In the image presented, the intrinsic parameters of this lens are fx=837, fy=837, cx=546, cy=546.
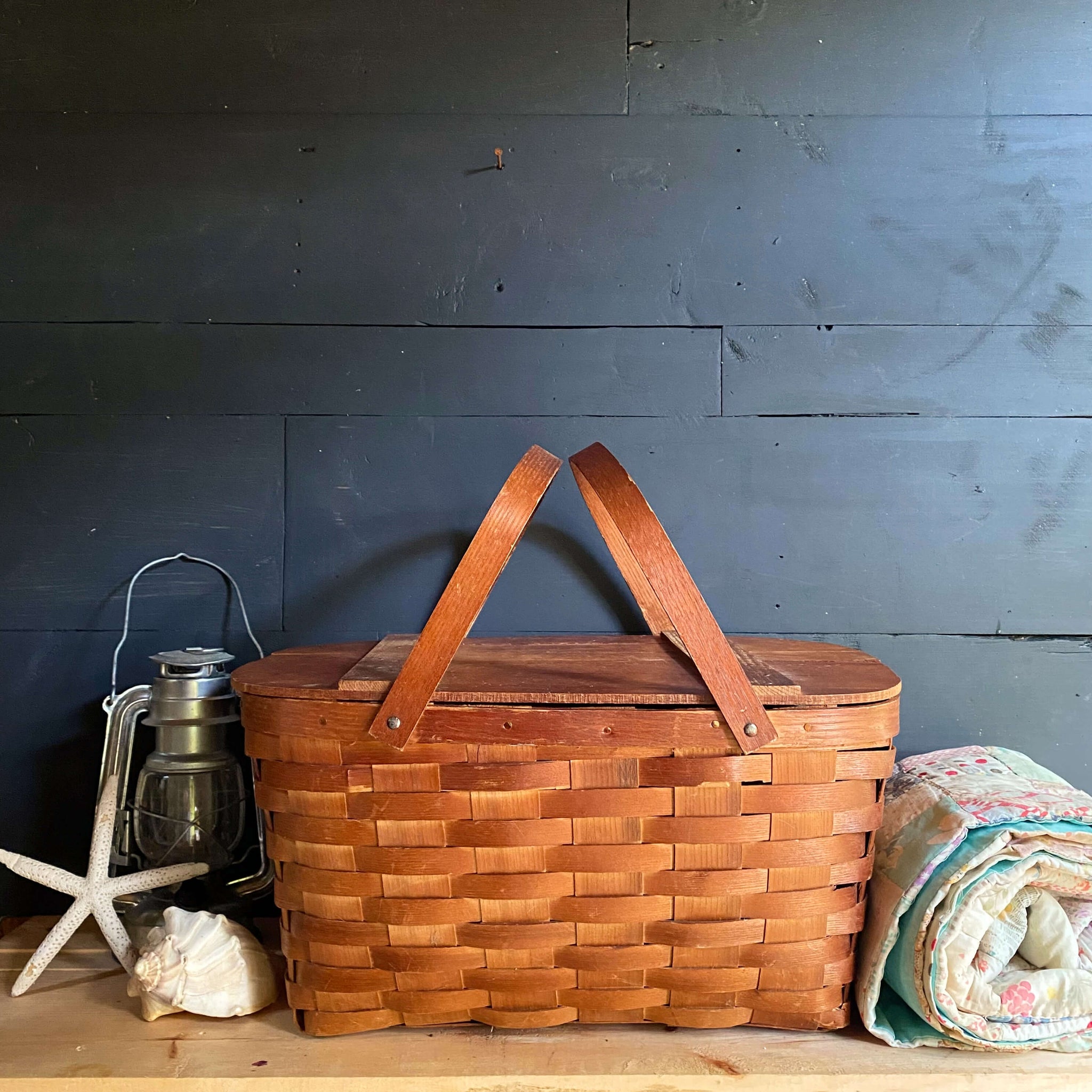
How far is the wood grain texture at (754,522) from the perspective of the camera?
3.22 ft

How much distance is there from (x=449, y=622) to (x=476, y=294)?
0.47 metres

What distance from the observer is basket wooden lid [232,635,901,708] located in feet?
2.24

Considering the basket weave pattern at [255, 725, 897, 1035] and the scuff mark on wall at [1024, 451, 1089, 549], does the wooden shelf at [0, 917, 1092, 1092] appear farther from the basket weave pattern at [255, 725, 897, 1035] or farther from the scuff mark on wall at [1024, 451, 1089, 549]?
the scuff mark on wall at [1024, 451, 1089, 549]

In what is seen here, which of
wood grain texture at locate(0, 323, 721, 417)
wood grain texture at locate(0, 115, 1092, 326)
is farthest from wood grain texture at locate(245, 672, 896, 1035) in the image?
wood grain texture at locate(0, 115, 1092, 326)

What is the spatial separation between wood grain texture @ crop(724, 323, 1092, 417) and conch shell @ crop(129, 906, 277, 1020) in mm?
766

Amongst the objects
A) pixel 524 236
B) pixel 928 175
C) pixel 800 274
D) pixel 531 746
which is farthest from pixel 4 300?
pixel 928 175

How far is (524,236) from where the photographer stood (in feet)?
3.21

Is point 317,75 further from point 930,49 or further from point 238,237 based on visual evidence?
point 930,49

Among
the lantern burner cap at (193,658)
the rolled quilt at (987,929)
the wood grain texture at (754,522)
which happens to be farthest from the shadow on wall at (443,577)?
the rolled quilt at (987,929)

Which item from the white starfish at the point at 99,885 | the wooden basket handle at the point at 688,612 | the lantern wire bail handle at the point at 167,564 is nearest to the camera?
the wooden basket handle at the point at 688,612

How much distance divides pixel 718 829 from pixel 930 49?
0.92m

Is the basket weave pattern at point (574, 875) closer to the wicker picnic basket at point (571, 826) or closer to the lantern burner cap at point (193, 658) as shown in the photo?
the wicker picnic basket at point (571, 826)

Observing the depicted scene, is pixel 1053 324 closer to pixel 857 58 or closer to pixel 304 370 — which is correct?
pixel 857 58

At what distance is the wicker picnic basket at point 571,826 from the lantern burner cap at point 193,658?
0.16m
